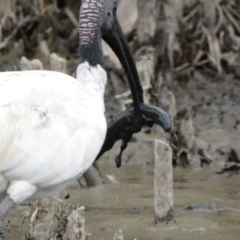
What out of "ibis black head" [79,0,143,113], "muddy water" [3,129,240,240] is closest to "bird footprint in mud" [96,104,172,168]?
"ibis black head" [79,0,143,113]

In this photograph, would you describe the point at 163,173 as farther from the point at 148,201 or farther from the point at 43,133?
the point at 43,133

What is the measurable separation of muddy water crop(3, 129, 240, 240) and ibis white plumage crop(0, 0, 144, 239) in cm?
127

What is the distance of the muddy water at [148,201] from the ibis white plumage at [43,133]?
1.27 m

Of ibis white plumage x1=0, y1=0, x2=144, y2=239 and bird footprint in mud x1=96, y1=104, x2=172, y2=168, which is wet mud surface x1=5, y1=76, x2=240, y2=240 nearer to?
bird footprint in mud x1=96, y1=104, x2=172, y2=168

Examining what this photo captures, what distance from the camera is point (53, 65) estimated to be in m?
7.89

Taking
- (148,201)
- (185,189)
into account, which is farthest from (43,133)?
(185,189)

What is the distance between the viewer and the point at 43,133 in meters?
5.88

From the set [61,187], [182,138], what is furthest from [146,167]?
[61,187]

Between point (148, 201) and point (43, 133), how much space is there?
2411 mm

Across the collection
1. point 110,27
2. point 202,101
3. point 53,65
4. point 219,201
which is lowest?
point 202,101

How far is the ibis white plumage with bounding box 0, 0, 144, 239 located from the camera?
5.80m

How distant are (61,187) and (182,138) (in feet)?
10.8

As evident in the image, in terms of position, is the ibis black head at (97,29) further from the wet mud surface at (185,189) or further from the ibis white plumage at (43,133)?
the wet mud surface at (185,189)

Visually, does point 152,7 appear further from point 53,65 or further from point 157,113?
point 157,113
